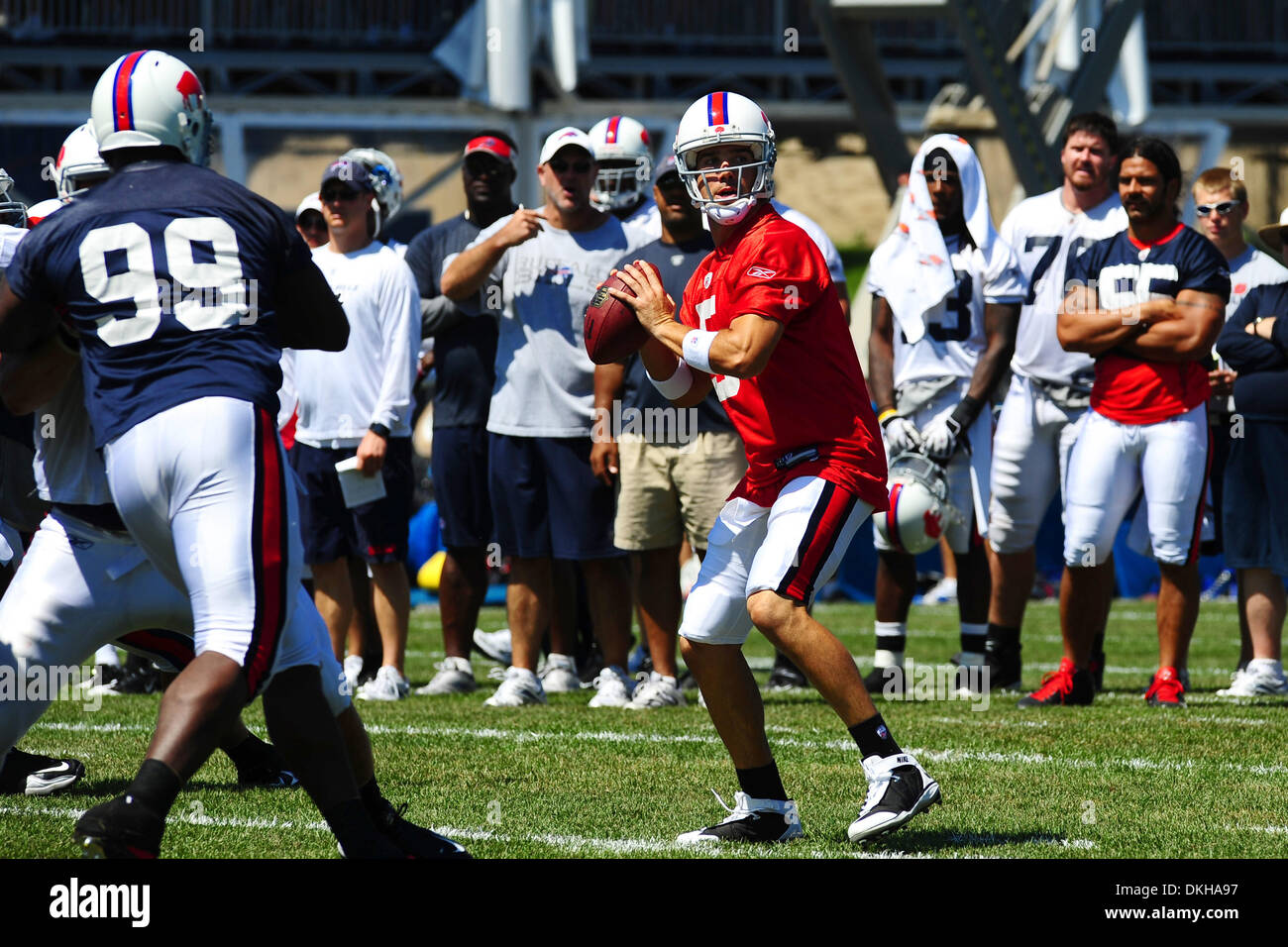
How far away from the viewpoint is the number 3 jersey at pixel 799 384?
15.4 feet

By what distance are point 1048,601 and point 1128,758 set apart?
7.34m

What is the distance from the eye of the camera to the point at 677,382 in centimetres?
502

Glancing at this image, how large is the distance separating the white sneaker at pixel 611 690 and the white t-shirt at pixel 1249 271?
3.31m

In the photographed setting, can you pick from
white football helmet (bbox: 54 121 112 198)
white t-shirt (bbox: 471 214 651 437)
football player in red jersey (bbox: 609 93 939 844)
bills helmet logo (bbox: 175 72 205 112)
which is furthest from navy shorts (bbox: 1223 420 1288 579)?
bills helmet logo (bbox: 175 72 205 112)

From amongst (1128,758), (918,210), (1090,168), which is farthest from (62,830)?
(1090,168)

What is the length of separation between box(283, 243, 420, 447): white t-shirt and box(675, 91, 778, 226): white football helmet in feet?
10.2

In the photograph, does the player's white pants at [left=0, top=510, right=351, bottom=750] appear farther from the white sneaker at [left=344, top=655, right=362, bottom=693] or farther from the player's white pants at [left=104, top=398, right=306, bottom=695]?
the white sneaker at [left=344, top=655, right=362, bottom=693]

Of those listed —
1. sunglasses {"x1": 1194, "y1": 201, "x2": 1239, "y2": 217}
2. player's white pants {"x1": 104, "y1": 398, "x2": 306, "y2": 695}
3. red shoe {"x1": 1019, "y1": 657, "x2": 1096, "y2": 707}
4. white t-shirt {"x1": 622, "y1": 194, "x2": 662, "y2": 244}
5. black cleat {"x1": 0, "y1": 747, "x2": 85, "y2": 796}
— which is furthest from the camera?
sunglasses {"x1": 1194, "y1": 201, "x2": 1239, "y2": 217}

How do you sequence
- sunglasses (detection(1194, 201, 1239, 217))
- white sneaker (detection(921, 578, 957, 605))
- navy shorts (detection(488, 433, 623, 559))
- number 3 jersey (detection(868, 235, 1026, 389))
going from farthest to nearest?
white sneaker (detection(921, 578, 957, 605)), sunglasses (detection(1194, 201, 1239, 217)), number 3 jersey (detection(868, 235, 1026, 389)), navy shorts (detection(488, 433, 623, 559))

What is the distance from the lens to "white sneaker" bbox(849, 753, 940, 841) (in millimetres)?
4496

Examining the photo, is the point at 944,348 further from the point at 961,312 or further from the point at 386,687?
the point at 386,687

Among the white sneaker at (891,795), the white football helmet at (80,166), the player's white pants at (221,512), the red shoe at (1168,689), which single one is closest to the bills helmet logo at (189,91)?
the player's white pants at (221,512)

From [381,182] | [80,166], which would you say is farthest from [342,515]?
[80,166]

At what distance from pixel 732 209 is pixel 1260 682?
407 cm
